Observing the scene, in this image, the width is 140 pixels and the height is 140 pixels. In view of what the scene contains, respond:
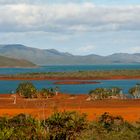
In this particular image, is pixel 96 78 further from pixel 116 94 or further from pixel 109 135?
pixel 109 135

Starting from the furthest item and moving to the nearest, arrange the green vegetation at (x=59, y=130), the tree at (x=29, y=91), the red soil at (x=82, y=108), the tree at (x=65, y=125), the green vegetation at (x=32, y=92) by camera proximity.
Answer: the tree at (x=29, y=91)
the green vegetation at (x=32, y=92)
the red soil at (x=82, y=108)
the tree at (x=65, y=125)
the green vegetation at (x=59, y=130)

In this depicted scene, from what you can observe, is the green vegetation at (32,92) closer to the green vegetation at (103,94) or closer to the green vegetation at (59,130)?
the green vegetation at (103,94)

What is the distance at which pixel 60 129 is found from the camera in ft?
71.3

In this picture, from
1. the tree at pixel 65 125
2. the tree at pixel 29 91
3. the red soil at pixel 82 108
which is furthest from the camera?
the tree at pixel 29 91

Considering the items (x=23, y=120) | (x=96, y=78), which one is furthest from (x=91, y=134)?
(x=96, y=78)

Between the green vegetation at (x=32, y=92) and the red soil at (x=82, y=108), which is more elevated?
the green vegetation at (x=32, y=92)

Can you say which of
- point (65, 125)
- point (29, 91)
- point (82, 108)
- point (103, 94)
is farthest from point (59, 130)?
point (103, 94)

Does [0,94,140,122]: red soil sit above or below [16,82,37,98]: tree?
below

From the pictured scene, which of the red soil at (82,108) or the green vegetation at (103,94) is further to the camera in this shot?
the green vegetation at (103,94)

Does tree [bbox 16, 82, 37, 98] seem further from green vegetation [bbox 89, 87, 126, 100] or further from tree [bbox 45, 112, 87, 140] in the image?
tree [bbox 45, 112, 87, 140]

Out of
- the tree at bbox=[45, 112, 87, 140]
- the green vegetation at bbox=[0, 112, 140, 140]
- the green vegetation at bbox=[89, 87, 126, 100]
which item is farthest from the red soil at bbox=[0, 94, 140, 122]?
the tree at bbox=[45, 112, 87, 140]

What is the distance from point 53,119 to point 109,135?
2713 mm

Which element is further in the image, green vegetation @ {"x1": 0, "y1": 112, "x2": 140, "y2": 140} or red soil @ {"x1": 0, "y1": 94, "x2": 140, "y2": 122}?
red soil @ {"x1": 0, "y1": 94, "x2": 140, "y2": 122}

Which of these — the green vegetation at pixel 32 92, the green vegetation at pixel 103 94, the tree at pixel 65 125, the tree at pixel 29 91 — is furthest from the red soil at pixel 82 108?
the tree at pixel 65 125
